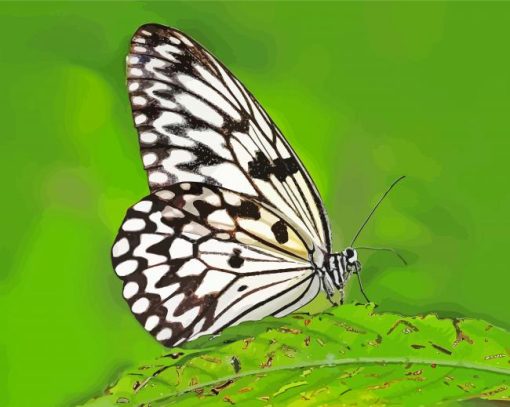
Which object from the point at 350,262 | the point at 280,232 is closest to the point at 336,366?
the point at 350,262

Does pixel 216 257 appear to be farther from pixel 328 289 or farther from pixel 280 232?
pixel 328 289

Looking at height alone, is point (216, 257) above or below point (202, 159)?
below

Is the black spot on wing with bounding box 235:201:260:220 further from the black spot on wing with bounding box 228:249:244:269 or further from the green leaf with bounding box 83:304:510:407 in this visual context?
the green leaf with bounding box 83:304:510:407

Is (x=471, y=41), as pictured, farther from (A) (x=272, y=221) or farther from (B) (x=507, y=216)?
(A) (x=272, y=221)

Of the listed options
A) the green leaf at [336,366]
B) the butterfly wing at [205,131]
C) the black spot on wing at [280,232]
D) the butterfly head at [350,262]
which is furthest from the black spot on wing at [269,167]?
the green leaf at [336,366]

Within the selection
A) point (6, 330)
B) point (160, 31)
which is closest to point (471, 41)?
point (160, 31)

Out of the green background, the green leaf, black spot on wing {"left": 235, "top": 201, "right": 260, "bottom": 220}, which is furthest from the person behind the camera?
black spot on wing {"left": 235, "top": 201, "right": 260, "bottom": 220}

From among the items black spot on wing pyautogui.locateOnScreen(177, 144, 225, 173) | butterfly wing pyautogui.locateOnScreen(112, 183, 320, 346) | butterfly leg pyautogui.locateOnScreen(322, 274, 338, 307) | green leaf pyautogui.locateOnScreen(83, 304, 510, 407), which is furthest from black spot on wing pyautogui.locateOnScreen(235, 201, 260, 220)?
green leaf pyautogui.locateOnScreen(83, 304, 510, 407)
